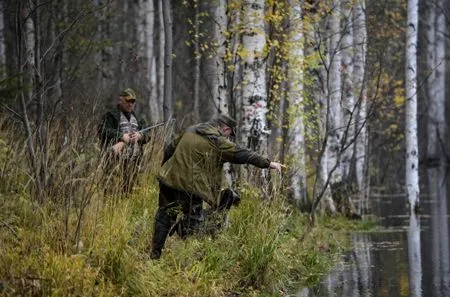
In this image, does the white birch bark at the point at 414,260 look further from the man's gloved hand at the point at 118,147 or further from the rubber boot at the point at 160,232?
the man's gloved hand at the point at 118,147

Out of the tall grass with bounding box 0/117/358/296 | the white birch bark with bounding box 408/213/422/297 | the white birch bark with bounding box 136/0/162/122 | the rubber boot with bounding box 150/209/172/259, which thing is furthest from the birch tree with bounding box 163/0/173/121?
the white birch bark with bounding box 136/0/162/122

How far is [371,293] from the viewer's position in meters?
9.04

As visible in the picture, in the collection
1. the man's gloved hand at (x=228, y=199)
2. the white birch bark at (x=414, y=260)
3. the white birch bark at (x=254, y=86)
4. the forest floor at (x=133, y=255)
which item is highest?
the white birch bark at (x=254, y=86)

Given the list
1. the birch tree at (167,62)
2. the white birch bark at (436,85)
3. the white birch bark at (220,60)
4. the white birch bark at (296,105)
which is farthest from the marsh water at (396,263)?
the white birch bark at (436,85)

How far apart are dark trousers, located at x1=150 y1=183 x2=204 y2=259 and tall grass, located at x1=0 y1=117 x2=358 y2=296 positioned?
15 cm

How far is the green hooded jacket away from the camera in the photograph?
29.9 ft

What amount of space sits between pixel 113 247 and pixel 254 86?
5648mm

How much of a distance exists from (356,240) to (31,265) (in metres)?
8.12

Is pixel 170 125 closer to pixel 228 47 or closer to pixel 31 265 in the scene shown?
pixel 228 47

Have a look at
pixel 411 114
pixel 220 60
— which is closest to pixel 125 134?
pixel 220 60

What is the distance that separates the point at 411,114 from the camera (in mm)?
20516

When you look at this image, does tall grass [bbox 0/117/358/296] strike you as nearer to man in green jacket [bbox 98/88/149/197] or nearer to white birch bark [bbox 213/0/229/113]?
man in green jacket [bbox 98/88/149/197]

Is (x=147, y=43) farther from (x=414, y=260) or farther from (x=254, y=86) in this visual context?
(x=414, y=260)

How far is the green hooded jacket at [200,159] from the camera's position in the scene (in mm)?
9117
